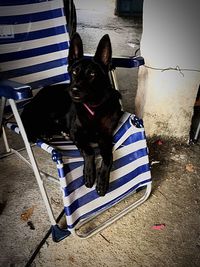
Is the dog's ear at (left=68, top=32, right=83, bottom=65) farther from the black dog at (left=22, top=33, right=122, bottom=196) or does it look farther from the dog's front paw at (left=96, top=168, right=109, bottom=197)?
the dog's front paw at (left=96, top=168, right=109, bottom=197)

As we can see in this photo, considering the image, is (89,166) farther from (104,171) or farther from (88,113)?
(88,113)

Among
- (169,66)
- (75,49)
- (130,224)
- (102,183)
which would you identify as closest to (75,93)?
(75,49)

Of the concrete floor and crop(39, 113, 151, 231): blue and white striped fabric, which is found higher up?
crop(39, 113, 151, 231): blue and white striped fabric

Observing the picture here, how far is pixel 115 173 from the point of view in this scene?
5.77 feet

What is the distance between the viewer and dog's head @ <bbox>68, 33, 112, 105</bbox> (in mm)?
1559

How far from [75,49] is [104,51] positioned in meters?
0.18

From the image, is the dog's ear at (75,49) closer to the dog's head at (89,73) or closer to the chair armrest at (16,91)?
the dog's head at (89,73)

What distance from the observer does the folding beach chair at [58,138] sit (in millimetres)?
1527

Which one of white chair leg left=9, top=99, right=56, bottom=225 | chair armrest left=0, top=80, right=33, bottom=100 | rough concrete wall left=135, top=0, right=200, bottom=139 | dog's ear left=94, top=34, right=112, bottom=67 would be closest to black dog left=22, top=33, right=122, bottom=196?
dog's ear left=94, top=34, right=112, bottom=67

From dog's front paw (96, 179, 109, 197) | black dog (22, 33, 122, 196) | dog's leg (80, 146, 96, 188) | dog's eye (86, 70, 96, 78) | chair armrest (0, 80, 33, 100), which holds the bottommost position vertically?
dog's front paw (96, 179, 109, 197)

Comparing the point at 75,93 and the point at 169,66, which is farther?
the point at 169,66

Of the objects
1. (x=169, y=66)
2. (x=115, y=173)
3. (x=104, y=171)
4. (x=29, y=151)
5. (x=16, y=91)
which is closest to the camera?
(x=16, y=91)

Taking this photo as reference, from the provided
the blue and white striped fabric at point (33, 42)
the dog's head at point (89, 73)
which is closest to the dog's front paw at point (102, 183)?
the dog's head at point (89, 73)

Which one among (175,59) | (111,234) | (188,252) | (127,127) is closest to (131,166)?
(127,127)
